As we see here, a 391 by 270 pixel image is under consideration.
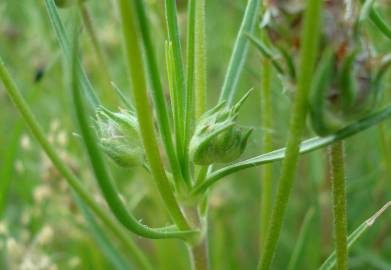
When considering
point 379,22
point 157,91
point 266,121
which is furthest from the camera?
point 266,121

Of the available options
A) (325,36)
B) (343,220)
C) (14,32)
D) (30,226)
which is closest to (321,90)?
(325,36)

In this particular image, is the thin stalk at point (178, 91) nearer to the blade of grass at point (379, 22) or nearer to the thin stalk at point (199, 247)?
the thin stalk at point (199, 247)

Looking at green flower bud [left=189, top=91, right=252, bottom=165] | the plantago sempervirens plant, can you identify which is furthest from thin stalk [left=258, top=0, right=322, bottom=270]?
green flower bud [left=189, top=91, right=252, bottom=165]

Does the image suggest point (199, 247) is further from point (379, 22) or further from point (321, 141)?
point (379, 22)

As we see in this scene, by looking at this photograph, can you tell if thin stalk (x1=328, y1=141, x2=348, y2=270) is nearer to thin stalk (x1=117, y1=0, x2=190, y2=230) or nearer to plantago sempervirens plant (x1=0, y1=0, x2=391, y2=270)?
plantago sempervirens plant (x1=0, y1=0, x2=391, y2=270)

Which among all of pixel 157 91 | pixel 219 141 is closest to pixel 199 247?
pixel 219 141

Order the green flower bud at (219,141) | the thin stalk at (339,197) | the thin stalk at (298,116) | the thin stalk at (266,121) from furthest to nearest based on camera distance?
the thin stalk at (266,121) → the green flower bud at (219,141) → the thin stalk at (339,197) → the thin stalk at (298,116)

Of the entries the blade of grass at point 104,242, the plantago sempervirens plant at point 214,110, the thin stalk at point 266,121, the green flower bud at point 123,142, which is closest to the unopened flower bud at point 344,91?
the plantago sempervirens plant at point 214,110
